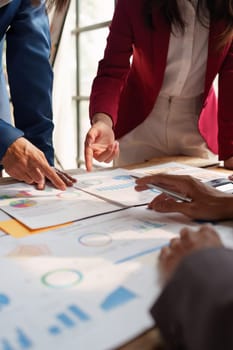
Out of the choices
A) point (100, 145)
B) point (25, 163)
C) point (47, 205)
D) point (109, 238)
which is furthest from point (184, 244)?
point (100, 145)

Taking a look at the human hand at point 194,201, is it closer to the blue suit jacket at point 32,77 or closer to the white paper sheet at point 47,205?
the white paper sheet at point 47,205

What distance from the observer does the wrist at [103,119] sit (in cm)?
104

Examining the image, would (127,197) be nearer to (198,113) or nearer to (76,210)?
(76,210)

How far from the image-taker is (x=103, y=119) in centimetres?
105

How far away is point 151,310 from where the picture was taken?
321mm

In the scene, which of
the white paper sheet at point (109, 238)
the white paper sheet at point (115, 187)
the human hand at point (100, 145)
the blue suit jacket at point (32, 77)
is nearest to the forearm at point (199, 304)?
the white paper sheet at point (109, 238)

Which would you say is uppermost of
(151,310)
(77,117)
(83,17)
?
(83,17)

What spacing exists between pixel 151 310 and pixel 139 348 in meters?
0.03

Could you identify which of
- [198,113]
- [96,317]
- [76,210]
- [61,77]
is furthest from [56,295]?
[61,77]

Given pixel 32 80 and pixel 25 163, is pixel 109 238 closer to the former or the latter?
pixel 25 163

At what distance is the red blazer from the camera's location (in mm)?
1073

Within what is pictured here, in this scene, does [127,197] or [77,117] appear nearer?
[127,197]

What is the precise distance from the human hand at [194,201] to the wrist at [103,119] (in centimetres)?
40

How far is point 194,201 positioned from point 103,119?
0.51 m
